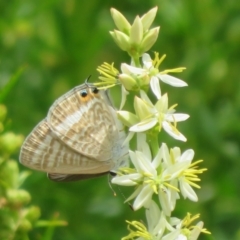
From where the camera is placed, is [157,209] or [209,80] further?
[209,80]

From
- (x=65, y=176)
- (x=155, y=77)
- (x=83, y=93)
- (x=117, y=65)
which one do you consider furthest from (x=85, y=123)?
(x=117, y=65)

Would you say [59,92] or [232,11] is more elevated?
[232,11]

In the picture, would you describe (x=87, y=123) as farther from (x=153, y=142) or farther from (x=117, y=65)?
(x=117, y=65)

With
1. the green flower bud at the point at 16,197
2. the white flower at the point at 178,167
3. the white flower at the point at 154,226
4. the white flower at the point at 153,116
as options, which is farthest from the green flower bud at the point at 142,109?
the green flower bud at the point at 16,197

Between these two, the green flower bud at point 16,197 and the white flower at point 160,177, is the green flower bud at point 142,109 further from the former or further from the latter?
the green flower bud at point 16,197

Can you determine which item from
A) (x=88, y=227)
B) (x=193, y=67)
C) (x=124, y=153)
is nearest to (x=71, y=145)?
(x=124, y=153)

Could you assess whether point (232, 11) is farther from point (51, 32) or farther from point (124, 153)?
point (124, 153)

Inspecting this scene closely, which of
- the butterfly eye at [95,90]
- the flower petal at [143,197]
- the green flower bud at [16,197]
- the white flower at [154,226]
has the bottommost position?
the white flower at [154,226]

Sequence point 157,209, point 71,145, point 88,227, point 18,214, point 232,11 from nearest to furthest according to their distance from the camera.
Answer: point 157,209, point 18,214, point 71,145, point 88,227, point 232,11
